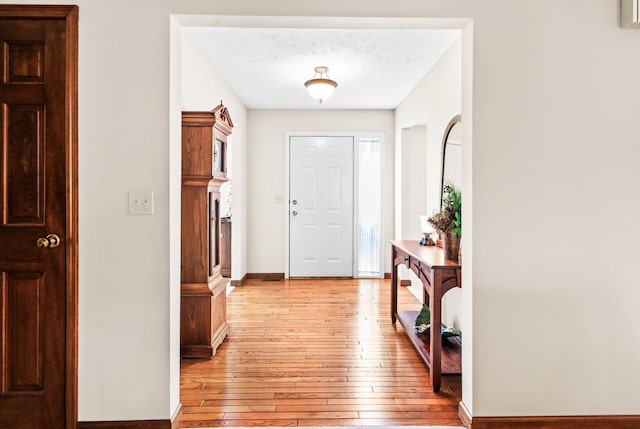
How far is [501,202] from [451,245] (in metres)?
0.72

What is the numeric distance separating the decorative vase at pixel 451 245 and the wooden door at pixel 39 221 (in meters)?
2.12

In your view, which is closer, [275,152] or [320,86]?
[320,86]

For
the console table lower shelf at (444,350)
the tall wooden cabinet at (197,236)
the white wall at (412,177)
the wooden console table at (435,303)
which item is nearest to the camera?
the wooden console table at (435,303)

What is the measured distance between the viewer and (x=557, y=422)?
198 cm

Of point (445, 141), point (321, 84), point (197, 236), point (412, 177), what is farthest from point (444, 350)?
point (412, 177)

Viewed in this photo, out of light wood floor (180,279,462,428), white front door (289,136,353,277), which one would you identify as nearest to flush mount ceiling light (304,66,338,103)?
white front door (289,136,353,277)

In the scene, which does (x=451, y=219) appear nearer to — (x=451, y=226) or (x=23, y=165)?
(x=451, y=226)

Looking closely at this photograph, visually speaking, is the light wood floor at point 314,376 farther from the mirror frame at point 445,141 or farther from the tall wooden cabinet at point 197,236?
the mirror frame at point 445,141

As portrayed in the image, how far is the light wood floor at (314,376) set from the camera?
7.14 feet

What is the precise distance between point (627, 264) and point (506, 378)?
2.66 ft

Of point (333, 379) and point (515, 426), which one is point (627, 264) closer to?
point (515, 426)

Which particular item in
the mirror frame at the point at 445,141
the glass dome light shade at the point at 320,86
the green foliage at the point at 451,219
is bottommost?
the green foliage at the point at 451,219

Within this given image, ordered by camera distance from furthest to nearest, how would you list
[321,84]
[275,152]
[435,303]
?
[275,152] < [321,84] < [435,303]

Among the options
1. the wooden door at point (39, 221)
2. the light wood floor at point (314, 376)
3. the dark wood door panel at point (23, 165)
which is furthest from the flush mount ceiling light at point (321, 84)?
the dark wood door panel at point (23, 165)
